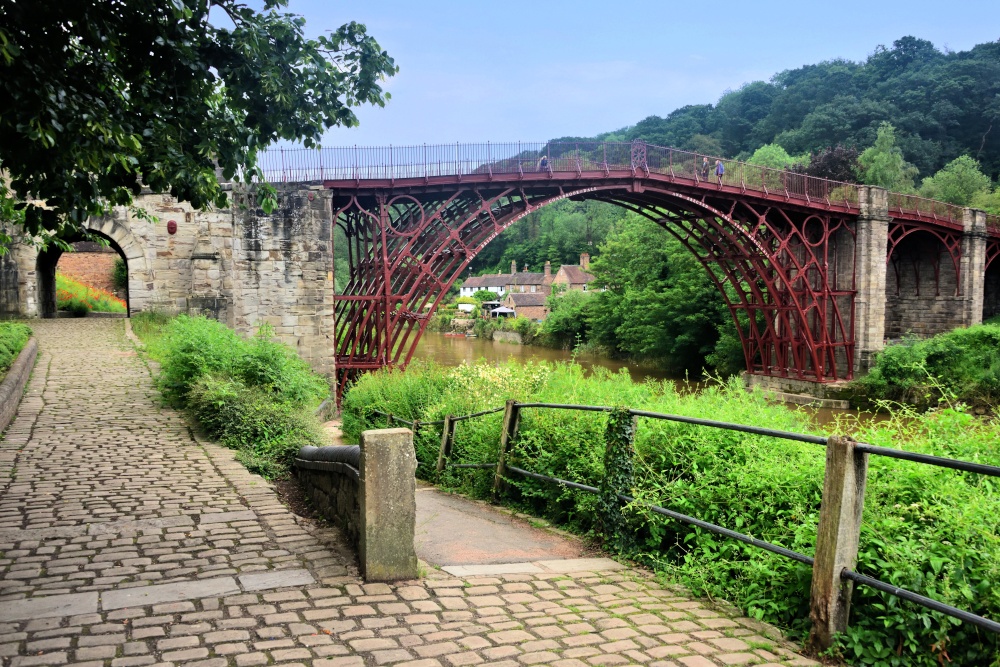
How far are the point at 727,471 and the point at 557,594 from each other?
144 cm

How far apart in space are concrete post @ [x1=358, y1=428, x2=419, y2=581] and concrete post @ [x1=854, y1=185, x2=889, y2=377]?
86.8 ft

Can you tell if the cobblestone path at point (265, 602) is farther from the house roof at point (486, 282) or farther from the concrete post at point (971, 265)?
the house roof at point (486, 282)

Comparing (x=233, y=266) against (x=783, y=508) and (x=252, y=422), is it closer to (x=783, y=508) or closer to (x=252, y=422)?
(x=252, y=422)

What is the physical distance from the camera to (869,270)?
2708 centimetres

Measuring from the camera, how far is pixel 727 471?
4.77 m

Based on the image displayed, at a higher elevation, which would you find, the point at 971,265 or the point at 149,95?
the point at 149,95

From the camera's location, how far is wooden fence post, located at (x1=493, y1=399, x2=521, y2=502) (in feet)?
21.4

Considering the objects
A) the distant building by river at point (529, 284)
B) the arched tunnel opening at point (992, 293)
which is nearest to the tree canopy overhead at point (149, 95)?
the arched tunnel opening at point (992, 293)

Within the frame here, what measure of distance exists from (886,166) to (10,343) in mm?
44084

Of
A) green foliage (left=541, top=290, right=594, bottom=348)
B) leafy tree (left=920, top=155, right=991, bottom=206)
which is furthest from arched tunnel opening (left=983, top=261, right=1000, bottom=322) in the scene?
green foliage (left=541, top=290, right=594, bottom=348)

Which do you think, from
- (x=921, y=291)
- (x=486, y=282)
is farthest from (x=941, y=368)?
(x=486, y=282)

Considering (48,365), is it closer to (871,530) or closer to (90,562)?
(90,562)

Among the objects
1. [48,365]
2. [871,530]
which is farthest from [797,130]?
[871,530]

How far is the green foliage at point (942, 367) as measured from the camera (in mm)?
23438
